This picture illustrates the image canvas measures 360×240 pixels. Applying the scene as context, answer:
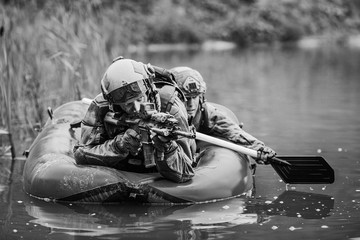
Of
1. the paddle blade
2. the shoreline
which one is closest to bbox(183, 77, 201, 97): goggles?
the paddle blade

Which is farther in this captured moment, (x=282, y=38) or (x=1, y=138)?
(x=282, y=38)

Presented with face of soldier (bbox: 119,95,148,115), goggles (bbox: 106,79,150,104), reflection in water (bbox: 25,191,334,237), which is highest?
goggles (bbox: 106,79,150,104)

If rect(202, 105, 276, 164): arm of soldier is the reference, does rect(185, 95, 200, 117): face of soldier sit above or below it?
above

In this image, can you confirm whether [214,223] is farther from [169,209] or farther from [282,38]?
[282,38]

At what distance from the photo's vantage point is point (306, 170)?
8.09m

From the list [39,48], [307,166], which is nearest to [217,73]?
[39,48]

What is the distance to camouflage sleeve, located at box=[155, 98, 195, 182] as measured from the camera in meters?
7.04

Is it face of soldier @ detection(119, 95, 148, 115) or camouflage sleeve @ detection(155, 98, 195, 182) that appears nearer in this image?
face of soldier @ detection(119, 95, 148, 115)

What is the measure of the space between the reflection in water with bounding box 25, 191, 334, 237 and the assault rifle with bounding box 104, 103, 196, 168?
0.44m

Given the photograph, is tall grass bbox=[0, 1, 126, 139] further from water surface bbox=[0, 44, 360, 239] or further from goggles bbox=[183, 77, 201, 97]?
goggles bbox=[183, 77, 201, 97]

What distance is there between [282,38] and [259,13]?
156 centimetres

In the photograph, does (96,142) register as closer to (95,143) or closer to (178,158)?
(95,143)

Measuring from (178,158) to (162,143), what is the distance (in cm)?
29

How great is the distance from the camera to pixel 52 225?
672cm
